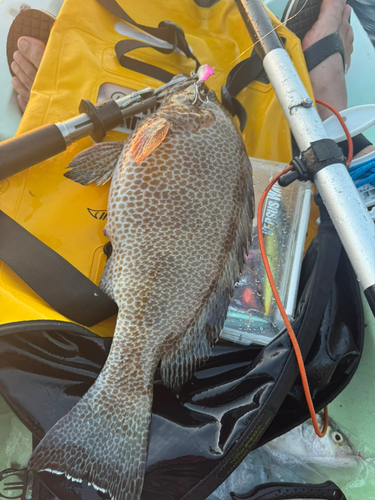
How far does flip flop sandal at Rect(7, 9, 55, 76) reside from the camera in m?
2.30

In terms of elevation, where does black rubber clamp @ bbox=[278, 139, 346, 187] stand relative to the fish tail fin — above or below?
above

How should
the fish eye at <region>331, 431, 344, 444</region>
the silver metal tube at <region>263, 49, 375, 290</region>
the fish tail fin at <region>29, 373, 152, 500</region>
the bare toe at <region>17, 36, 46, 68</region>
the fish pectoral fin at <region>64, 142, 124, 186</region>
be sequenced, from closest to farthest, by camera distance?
the fish tail fin at <region>29, 373, 152, 500</region> → the silver metal tube at <region>263, 49, 375, 290</region> → the fish pectoral fin at <region>64, 142, 124, 186</region> → the fish eye at <region>331, 431, 344, 444</region> → the bare toe at <region>17, 36, 46, 68</region>

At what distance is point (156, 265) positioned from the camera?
150cm

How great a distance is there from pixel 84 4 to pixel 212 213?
1.57 metres

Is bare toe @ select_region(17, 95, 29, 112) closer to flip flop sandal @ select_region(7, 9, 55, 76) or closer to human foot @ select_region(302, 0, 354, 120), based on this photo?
flip flop sandal @ select_region(7, 9, 55, 76)

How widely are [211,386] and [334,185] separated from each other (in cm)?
105

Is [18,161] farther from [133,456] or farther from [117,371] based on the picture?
[133,456]

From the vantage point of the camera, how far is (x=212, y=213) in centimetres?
156

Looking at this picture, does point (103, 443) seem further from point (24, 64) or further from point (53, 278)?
point (24, 64)

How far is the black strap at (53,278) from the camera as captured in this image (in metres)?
1.45

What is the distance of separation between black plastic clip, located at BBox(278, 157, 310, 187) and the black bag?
306 millimetres

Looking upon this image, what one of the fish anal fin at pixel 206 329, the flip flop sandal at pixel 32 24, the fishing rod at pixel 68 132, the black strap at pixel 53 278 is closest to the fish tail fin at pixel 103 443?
the fish anal fin at pixel 206 329

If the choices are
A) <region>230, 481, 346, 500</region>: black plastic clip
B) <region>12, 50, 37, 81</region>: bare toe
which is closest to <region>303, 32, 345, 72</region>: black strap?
<region>12, 50, 37, 81</region>: bare toe

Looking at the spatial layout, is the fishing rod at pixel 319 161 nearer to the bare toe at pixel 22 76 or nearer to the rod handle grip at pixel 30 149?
the rod handle grip at pixel 30 149
